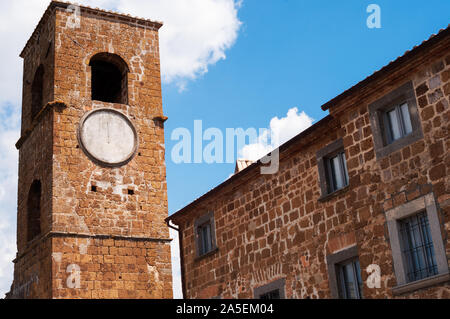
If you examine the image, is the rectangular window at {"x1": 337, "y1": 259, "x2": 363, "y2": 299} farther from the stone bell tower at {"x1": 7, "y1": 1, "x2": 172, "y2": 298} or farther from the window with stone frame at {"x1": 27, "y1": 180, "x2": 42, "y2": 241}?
the window with stone frame at {"x1": 27, "y1": 180, "x2": 42, "y2": 241}

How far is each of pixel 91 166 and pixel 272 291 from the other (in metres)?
9.21

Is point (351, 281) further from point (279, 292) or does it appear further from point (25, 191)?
point (25, 191)

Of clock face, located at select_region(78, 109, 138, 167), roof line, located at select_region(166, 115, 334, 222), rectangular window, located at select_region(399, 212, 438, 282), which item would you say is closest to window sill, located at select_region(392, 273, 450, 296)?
rectangular window, located at select_region(399, 212, 438, 282)

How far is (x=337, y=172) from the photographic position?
14.1 metres

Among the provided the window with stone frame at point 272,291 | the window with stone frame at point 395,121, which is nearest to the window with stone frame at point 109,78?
the window with stone frame at point 272,291

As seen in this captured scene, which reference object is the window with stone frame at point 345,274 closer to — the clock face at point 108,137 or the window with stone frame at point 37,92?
the clock face at point 108,137

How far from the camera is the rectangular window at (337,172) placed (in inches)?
546

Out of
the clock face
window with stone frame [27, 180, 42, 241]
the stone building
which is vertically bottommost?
the stone building

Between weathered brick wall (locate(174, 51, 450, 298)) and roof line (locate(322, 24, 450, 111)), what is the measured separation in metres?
0.13

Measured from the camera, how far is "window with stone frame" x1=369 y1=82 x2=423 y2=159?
11852 mm

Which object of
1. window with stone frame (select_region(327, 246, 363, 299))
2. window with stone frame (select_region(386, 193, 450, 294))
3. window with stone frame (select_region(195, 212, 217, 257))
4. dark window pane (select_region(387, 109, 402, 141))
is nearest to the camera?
window with stone frame (select_region(386, 193, 450, 294))

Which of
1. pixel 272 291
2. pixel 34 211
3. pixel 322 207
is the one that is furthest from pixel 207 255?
pixel 34 211

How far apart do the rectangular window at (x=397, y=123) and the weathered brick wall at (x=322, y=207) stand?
0.35 metres

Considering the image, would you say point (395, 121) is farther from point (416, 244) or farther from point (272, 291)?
point (272, 291)
